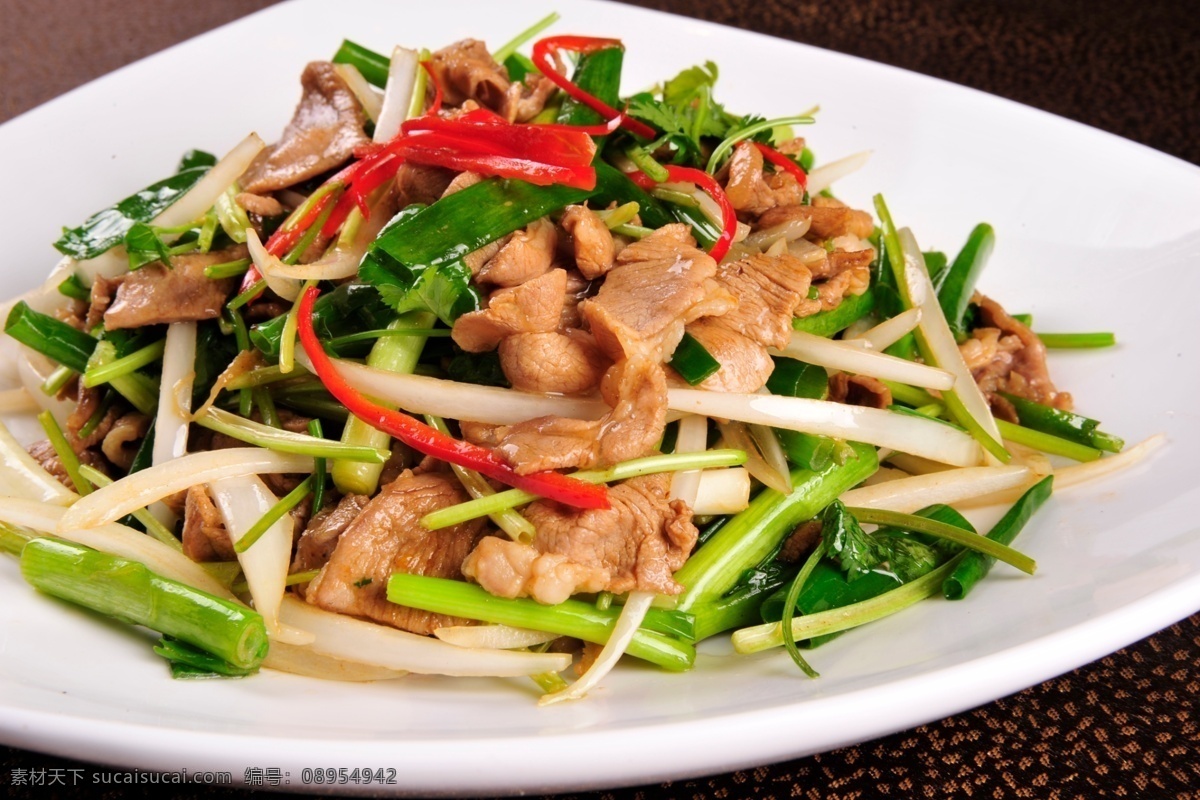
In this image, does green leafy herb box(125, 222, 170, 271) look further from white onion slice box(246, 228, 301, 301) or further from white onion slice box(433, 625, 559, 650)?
white onion slice box(433, 625, 559, 650)

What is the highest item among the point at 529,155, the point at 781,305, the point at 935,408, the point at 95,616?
the point at 529,155

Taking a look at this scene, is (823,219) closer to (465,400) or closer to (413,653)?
(465,400)

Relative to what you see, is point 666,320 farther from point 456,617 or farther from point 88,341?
point 88,341

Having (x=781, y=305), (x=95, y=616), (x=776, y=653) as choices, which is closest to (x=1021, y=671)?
(x=776, y=653)

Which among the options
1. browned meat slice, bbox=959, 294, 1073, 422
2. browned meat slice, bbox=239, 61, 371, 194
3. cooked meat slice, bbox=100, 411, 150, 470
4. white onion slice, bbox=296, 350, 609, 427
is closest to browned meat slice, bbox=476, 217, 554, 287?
white onion slice, bbox=296, 350, 609, 427

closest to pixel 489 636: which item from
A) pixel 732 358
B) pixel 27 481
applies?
pixel 732 358

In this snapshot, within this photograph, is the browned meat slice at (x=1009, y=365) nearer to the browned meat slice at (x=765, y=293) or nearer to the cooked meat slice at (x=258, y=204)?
the browned meat slice at (x=765, y=293)
